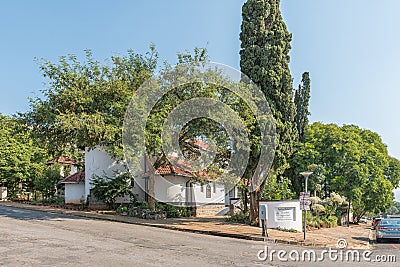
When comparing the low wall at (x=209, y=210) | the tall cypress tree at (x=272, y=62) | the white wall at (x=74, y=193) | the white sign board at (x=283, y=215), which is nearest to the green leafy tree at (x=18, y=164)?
the white wall at (x=74, y=193)

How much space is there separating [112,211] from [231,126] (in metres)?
9.80

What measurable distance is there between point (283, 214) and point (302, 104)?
12831 millimetres

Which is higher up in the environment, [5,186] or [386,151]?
[386,151]

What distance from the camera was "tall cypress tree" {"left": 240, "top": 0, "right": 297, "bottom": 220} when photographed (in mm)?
19286

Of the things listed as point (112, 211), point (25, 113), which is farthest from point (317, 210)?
point (25, 113)

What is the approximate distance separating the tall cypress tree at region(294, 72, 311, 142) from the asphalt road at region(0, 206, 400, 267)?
16.6m

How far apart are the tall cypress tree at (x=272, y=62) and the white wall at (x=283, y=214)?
1414 millimetres

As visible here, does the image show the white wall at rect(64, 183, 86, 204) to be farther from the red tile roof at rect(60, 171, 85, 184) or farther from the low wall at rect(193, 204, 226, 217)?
the low wall at rect(193, 204, 226, 217)

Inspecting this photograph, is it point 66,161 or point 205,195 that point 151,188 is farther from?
point 66,161

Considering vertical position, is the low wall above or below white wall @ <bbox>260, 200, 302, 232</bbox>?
below

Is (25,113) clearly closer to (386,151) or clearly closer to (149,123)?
(149,123)

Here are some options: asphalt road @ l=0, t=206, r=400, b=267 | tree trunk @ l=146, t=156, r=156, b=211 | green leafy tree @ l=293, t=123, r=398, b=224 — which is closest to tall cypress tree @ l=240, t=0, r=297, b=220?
tree trunk @ l=146, t=156, r=156, b=211

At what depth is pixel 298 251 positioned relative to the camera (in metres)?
12.5

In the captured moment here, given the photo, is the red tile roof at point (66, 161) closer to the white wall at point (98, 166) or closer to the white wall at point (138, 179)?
the white wall at point (98, 166)
